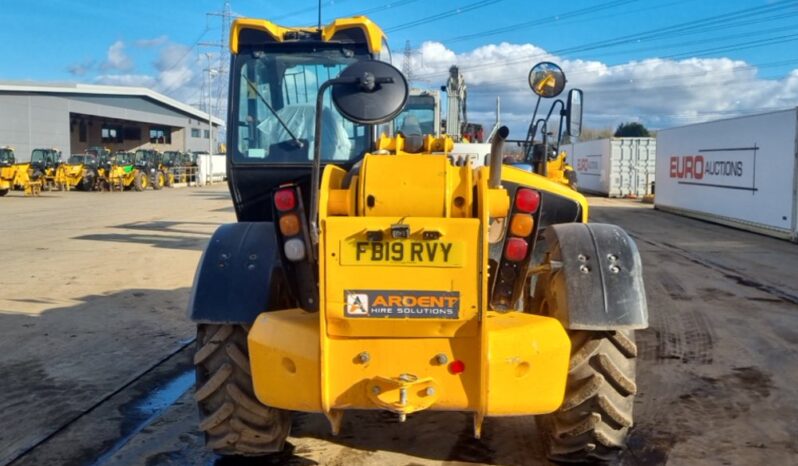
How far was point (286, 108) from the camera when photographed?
593 cm

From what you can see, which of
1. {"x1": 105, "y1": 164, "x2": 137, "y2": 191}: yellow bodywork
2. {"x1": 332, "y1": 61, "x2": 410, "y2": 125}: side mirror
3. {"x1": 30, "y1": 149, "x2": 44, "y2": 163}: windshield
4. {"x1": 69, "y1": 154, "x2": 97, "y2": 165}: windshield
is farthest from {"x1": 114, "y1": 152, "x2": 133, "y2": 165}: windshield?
{"x1": 332, "y1": 61, "x2": 410, "y2": 125}: side mirror

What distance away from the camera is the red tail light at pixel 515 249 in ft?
11.9

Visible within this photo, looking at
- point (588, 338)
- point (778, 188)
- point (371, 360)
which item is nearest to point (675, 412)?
point (588, 338)

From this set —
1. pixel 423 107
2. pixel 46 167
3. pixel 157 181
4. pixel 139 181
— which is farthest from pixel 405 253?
pixel 157 181

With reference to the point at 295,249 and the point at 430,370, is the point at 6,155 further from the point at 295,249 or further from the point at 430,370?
the point at 430,370

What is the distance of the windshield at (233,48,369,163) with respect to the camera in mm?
5750

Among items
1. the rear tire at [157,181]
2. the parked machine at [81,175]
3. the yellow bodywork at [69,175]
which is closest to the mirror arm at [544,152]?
the parked machine at [81,175]

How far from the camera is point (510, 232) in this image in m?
3.62

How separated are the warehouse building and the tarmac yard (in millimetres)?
40064

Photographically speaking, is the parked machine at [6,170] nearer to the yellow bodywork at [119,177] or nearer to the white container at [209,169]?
the yellow bodywork at [119,177]

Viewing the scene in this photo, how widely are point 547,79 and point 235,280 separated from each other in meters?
3.62

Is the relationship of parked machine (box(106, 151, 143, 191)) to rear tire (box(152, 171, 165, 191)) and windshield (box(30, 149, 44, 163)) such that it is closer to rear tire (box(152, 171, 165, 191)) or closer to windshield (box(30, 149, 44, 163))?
rear tire (box(152, 171, 165, 191))

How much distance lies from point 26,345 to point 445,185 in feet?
17.9

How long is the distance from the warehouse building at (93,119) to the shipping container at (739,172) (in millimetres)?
40858
